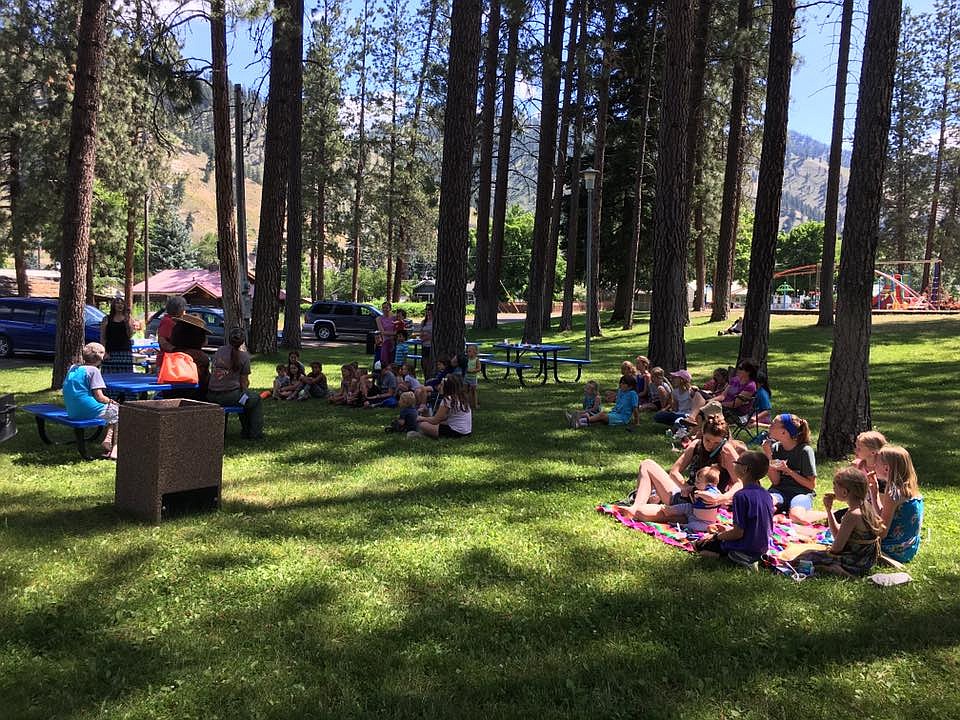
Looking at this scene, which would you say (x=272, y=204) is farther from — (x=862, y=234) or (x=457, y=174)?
(x=862, y=234)

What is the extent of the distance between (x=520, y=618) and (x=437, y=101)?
94.9 feet

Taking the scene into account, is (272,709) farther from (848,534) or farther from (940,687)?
(848,534)

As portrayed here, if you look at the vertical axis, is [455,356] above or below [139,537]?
above

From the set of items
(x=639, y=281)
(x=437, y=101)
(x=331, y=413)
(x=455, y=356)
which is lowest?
(x=331, y=413)

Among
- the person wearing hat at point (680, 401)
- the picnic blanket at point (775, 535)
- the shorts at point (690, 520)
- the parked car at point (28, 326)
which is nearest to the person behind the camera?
the picnic blanket at point (775, 535)

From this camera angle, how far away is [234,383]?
8672mm

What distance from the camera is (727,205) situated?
79.0ft

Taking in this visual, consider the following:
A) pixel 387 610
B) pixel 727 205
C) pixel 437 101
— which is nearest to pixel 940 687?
pixel 387 610

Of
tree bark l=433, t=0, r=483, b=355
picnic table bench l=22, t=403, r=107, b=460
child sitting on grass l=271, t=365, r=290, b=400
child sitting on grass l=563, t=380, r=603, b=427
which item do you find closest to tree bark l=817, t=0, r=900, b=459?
child sitting on grass l=563, t=380, r=603, b=427

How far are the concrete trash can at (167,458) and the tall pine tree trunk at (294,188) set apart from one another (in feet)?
46.4

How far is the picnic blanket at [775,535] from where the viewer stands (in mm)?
5301

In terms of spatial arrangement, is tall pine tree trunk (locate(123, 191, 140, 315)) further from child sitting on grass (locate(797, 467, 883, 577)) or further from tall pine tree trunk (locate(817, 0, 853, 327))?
child sitting on grass (locate(797, 467, 883, 577))

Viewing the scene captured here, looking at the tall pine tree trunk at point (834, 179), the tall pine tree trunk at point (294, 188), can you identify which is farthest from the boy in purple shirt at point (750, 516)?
the tall pine tree trunk at point (834, 179)

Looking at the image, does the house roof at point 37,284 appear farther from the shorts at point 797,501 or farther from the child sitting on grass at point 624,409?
the shorts at point 797,501
